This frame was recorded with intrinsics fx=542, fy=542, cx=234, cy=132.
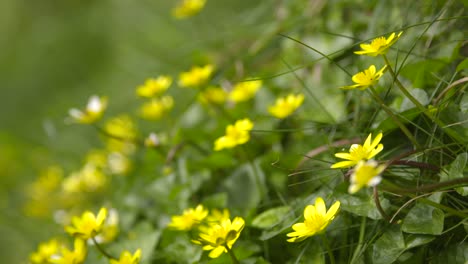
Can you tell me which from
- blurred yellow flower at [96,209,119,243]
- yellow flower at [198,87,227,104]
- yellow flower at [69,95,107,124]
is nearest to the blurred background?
yellow flower at [198,87,227,104]

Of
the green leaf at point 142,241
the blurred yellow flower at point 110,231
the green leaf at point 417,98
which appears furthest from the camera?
the blurred yellow flower at point 110,231

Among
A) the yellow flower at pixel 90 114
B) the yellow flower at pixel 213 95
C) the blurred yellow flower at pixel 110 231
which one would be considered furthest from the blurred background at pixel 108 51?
the blurred yellow flower at pixel 110 231

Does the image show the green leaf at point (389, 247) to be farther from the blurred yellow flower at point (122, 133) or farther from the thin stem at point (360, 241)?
the blurred yellow flower at point (122, 133)

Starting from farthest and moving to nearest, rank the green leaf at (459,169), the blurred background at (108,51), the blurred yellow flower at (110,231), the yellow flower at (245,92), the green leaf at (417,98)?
the blurred background at (108,51) < the yellow flower at (245,92) < the blurred yellow flower at (110,231) < the green leaf at (417,98) < the green leaf at (459,169)

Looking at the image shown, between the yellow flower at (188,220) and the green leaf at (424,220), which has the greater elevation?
the yellow flower at (188,220)

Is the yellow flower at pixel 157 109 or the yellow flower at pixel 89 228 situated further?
the yellow flower at pixel 157 109

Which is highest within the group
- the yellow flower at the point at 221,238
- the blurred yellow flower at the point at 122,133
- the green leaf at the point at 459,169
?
the blurred yellow flower at the point at 122,133

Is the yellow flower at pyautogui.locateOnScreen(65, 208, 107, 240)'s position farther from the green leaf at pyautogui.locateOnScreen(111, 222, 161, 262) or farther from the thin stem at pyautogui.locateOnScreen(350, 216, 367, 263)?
the thin stem at pyautogui.locateOnScreen(350, 216, 367, 263)
